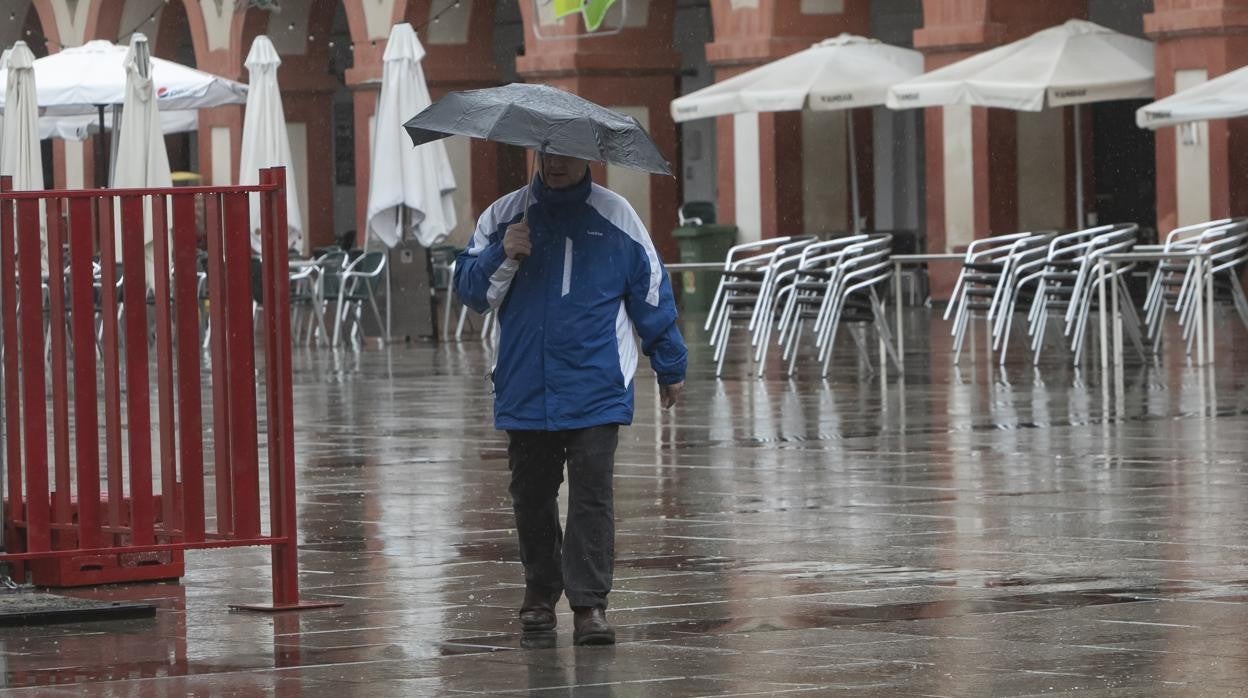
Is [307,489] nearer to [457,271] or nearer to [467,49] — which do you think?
[457,271]

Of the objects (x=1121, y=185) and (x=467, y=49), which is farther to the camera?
(x=467, y=49)

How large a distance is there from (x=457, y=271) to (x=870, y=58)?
58.0 feet

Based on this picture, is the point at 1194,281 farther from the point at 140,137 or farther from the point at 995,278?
the point at 140,137

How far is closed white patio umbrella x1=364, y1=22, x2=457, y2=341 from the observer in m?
22.7

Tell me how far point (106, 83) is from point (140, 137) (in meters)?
3.54

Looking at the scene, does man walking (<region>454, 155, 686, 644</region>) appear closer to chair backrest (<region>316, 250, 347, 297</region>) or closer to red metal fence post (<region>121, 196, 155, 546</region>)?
red metal fence post (<region>121, 196, 155, 546</region>)

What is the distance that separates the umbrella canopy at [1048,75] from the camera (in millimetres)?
21609

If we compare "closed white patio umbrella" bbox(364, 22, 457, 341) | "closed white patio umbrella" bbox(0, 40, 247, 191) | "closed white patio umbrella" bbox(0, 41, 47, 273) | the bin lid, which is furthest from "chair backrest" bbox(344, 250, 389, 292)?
"closed white patio umbrella" bbox(0, 41, 47, 273)

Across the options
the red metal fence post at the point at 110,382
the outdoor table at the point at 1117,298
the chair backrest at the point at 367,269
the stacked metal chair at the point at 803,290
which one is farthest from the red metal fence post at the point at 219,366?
the chair backrest at the point at 367,269

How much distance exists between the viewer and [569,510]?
23.1 feet

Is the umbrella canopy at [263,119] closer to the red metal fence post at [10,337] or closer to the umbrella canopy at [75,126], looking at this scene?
the umbrella canopy at [75,126]

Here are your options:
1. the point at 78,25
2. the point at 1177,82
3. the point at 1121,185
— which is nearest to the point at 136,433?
the point at 1177,82

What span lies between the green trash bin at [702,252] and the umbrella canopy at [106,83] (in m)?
7.29

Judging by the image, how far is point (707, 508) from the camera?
1024 centimetres
